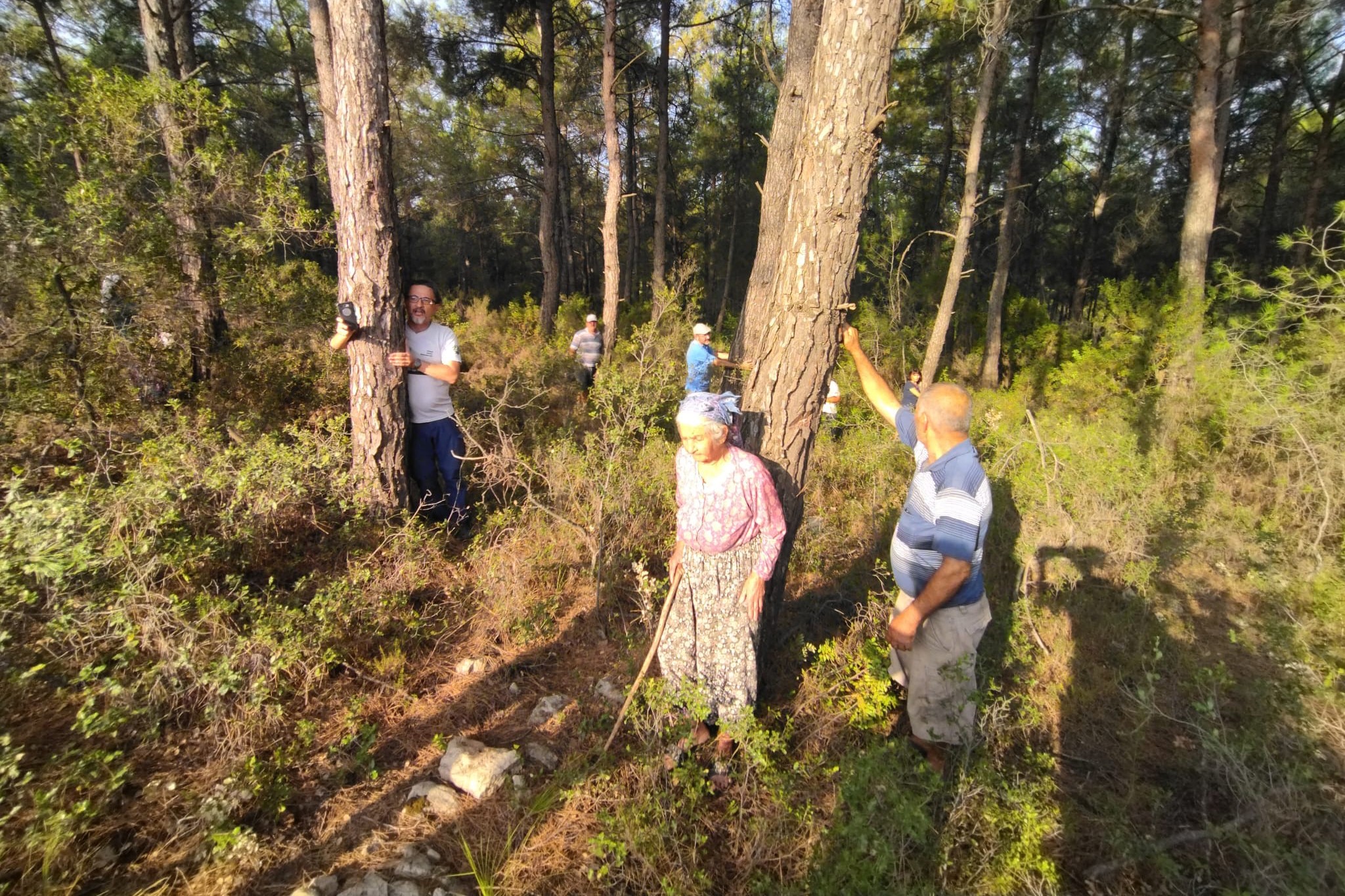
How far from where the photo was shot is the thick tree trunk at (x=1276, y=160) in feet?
35.0

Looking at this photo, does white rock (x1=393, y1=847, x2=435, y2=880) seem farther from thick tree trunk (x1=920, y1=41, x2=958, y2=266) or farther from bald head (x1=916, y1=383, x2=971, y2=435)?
thick tree trunk (x1=920, y1=41, x2=958, y2=266)

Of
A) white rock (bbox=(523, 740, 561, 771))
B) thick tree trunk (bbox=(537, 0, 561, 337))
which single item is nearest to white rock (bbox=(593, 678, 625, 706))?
white rock (bbox=(523, 740, 561, 771))

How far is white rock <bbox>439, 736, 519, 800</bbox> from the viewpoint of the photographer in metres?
2.34

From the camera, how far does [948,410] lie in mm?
2318

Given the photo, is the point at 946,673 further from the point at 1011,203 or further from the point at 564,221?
the point at 564,221

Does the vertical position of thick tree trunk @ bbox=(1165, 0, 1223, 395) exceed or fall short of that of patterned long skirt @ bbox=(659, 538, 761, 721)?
it exceeds it

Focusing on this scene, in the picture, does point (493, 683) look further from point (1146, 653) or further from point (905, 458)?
point (905, 458)

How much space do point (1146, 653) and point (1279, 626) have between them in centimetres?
67

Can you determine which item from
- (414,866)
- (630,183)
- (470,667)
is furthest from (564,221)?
(414,866)

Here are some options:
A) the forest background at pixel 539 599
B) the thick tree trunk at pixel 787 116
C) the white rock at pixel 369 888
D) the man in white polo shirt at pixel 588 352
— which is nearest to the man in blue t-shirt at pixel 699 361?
the forest background at pixel 539 599

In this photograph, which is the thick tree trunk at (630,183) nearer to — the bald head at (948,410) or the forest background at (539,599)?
the forest background at (539,599)

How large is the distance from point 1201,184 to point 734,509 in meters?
8.70

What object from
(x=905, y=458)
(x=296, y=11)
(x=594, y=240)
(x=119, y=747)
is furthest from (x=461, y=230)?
(x=119, y=747)

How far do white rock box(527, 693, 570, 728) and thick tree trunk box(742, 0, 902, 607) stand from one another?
1242 mm
